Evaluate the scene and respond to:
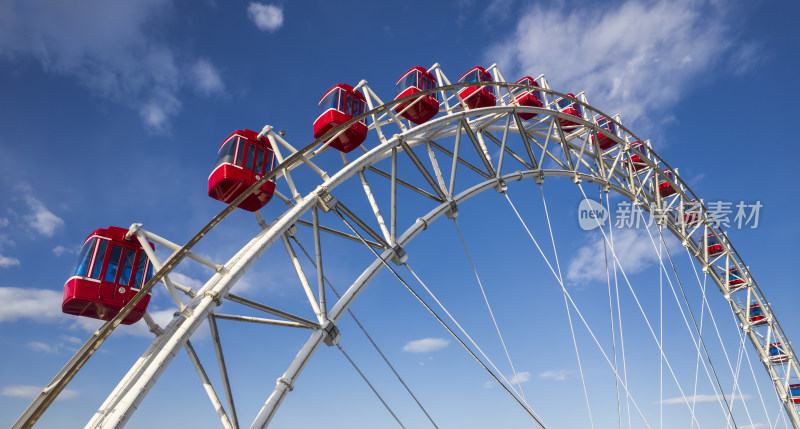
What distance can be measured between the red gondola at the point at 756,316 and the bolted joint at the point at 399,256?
117 feet

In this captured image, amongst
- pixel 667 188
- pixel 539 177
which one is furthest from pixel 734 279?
pixel 539 177

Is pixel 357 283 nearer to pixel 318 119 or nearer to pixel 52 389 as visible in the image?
pixel 318 119

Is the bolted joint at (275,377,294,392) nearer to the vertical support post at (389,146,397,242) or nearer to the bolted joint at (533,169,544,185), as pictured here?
the vertical support post at (389,146,397,242)

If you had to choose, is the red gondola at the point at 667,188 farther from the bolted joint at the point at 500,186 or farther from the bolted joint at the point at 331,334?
the bolted joint at the point at 331,334

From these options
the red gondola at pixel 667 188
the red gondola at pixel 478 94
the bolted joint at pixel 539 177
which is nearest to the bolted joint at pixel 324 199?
the red gondola at pixel 478 94

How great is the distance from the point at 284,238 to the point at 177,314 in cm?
336

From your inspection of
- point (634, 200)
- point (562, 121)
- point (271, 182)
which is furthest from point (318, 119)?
point (634, 200)

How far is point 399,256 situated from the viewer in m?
15.1

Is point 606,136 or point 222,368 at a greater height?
point 606,136

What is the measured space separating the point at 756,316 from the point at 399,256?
3663 cm

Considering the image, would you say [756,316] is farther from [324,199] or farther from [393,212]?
[324,199]

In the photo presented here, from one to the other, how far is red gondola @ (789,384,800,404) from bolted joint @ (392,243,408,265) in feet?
124

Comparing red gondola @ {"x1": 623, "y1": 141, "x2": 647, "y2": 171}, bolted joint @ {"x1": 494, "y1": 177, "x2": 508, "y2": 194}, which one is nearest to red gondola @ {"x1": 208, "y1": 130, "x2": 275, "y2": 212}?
bolted joint @ {"x1": 494, "y1": 177, "x2": 508, "y2": 194}

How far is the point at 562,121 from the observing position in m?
26.7
